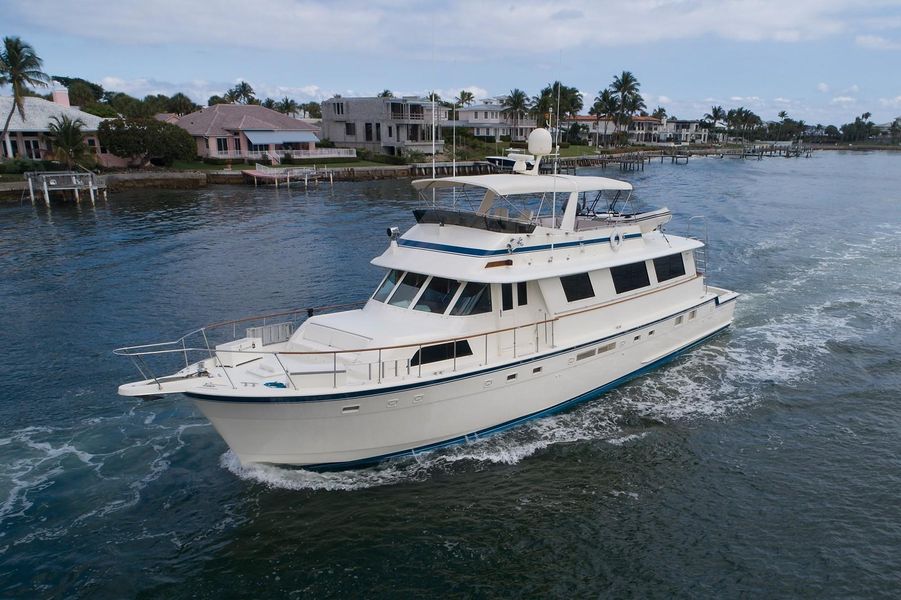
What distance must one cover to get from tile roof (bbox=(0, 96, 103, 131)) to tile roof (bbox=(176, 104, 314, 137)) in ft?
32.6

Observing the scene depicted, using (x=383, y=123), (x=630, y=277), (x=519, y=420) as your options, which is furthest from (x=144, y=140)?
(x=519, y=420)

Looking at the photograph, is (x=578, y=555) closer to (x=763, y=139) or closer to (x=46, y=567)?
(x=46, y=567)

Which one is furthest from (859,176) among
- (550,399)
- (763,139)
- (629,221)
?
(763,139)

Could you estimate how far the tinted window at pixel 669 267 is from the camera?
16.0 m

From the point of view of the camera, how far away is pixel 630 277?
49.8ft

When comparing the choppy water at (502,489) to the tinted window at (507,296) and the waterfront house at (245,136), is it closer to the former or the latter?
A: the tinted window at (507,296)

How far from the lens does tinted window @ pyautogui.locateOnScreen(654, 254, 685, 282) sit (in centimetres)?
1602

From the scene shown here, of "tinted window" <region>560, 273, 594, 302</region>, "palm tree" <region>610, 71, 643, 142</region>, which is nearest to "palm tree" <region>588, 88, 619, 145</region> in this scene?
A: "palm tree" <region>610, 71, 643, 142</region>

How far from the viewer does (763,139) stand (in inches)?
7106

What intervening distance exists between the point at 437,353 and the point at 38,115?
58004mm

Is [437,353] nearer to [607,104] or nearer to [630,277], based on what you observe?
[630,277]

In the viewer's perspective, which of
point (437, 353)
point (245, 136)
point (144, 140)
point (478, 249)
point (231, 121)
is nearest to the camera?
point (437, 353)

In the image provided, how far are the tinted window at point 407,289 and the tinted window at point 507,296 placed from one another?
5.53 ft

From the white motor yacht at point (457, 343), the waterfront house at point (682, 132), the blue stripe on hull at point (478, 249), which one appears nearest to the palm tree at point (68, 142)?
the white motor yacht at point (457, 343)
